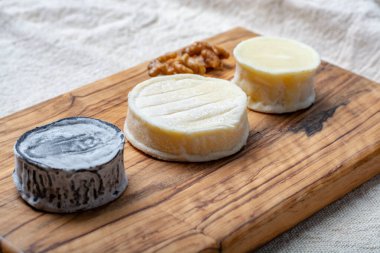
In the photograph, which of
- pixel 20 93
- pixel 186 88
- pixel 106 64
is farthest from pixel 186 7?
pixel 186 88

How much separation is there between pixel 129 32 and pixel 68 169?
6.08ft

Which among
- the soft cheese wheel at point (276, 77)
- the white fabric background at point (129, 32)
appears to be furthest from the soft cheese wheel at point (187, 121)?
the white fabric background at point (129, 32)

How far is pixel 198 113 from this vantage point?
2.46 metres

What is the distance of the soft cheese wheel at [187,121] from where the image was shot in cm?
238

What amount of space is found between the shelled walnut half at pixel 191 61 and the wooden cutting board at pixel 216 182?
63mm

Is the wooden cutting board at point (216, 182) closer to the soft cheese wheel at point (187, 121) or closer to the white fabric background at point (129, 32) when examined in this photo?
the soft cheese wheel at point (187, 121)

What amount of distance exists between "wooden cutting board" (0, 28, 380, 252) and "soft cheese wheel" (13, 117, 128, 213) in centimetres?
4

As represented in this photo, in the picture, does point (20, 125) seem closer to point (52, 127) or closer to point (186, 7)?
point (52, 127)

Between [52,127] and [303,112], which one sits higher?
[52,127]

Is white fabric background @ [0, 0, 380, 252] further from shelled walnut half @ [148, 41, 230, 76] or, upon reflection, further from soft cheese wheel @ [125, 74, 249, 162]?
soft cheese wheel @ [125, 74, 249, 162]

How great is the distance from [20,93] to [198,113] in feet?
3.53

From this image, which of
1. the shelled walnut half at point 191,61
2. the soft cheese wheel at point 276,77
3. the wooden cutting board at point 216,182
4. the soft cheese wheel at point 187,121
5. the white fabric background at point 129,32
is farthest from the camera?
the white fabric background at point 129,32

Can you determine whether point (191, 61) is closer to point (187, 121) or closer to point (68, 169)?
point (187, 121)

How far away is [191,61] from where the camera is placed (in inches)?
118
